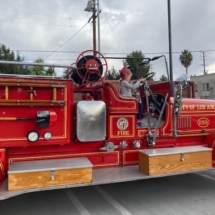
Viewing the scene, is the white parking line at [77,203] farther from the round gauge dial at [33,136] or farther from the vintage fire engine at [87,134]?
the round gauge dial at [33,136]

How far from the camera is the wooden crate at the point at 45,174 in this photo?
3.00 metres

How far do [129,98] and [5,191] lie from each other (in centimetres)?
210

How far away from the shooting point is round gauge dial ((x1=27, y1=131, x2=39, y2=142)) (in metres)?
3.34

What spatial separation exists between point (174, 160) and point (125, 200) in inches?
38.6

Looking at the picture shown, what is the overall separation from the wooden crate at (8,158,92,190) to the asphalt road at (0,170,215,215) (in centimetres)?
65

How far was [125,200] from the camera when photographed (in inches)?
156

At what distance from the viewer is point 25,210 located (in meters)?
3.62

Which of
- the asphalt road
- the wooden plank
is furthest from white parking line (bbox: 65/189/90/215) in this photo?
the wooden plank

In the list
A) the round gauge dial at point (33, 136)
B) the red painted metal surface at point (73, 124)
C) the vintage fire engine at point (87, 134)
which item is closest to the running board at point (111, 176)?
the vintage fire engine at point (87, 134)

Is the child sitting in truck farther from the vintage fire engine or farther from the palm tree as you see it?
the palm tree

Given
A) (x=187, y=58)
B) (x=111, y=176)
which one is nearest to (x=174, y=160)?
(x=111, y=176)

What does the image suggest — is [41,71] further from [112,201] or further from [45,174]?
[45,174]

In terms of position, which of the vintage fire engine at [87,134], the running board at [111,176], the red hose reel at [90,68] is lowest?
the running board at [111,176]

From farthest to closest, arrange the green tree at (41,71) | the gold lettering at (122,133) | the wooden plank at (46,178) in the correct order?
the green tree at (41,71), the gold lettering at (122,133), the wooden plank at (46,178)
